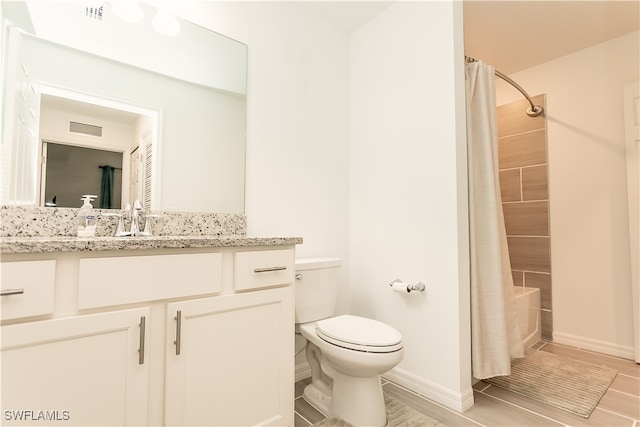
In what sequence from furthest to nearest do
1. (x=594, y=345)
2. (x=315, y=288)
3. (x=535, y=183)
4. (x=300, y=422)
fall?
(x=535, y=183) < (x=594, y=345) < (x=315, y=288) < (x=300, y=422)

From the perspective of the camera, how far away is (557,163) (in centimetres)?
276

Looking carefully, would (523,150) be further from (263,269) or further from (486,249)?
(263,269)

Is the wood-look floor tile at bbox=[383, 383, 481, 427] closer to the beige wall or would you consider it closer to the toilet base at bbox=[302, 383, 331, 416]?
the toilet base at bbox=[302, 383, 331, 416]

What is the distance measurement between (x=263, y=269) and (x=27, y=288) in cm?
71

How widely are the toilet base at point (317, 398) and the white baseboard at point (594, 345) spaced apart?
7.26ft

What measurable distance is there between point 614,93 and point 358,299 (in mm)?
2552

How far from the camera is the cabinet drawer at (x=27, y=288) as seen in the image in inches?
32.4

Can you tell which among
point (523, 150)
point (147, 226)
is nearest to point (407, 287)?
point (147, 226)

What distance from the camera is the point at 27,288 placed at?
0.85 metres

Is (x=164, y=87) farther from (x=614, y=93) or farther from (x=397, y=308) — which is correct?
(x=614, y=93)

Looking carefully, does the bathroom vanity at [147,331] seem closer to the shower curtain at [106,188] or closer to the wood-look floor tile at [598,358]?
the shower curtain at [106,188]

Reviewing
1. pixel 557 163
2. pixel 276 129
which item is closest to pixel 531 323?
pixel 557 163

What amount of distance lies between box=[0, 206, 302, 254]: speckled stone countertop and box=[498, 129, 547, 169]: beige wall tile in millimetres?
2561

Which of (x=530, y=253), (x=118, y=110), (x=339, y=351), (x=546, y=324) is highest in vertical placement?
(x=118, y=110)
